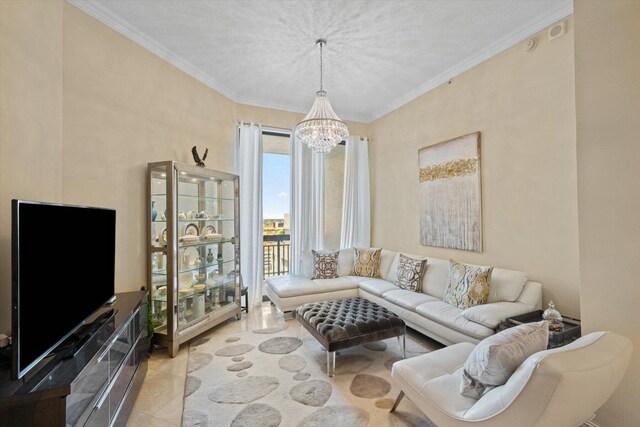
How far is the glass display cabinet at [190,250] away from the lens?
9.61 ft

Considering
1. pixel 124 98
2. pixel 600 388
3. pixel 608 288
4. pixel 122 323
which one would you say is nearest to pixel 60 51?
pixel 124 98

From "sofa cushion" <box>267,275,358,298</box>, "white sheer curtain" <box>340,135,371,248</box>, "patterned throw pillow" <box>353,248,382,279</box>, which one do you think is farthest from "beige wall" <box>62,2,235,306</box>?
"patterned throw pillow" <box>353,248,382,279</box>

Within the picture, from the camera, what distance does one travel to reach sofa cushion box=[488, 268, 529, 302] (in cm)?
273

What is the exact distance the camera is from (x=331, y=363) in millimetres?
2594

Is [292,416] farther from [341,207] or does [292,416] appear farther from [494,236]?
[341,207]

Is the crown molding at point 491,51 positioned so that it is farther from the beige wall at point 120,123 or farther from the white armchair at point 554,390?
the beige wall at point 120,123

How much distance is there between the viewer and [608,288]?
1726 millimetres

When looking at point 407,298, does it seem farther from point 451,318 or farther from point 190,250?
point 190,250

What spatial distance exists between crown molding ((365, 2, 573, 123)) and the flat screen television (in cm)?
401

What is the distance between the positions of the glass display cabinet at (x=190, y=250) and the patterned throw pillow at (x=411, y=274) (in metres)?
2.22

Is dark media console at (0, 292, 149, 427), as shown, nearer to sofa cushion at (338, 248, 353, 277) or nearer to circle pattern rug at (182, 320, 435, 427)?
circle pattern rug at (182, 320, 435, 427)

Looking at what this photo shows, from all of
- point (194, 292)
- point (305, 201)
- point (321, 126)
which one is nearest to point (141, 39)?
point (321, 126)

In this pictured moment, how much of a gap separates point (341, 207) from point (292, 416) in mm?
3668

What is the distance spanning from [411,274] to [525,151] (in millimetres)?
1858
